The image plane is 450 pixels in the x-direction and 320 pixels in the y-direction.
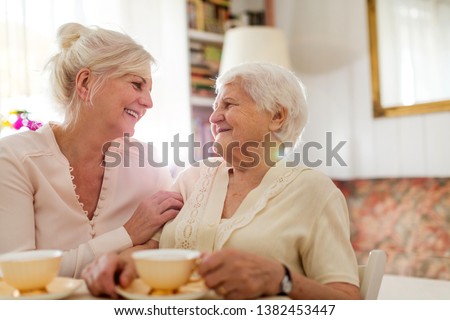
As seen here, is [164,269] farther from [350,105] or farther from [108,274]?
[350,105]

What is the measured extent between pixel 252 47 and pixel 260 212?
2.04 meters

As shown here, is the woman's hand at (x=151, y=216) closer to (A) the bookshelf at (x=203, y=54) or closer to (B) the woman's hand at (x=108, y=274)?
(B) the woman's hand at (x=108, y=274)

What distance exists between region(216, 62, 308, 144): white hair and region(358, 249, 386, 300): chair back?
19.0 inches

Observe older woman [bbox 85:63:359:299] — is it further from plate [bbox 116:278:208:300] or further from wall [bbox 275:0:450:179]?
wall [bbox 275:0:450:179]

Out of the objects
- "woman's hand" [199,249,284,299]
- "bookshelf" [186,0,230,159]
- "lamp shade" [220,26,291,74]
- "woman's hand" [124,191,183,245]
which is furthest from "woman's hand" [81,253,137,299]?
"bookshelf" [186,0,230,159]

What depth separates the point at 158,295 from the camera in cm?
82

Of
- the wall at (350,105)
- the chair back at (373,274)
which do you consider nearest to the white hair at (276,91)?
the chair back at (373,274)

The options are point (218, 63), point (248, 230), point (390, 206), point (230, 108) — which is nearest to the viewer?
point (248, 230)

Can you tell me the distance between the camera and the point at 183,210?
53.5 inches

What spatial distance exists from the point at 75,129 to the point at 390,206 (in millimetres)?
1794

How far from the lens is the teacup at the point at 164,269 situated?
792mm

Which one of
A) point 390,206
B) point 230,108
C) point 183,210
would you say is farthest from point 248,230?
point 390,206

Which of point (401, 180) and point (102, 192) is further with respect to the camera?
point (401, 180)

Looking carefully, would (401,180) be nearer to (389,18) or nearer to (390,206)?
(390,206)
